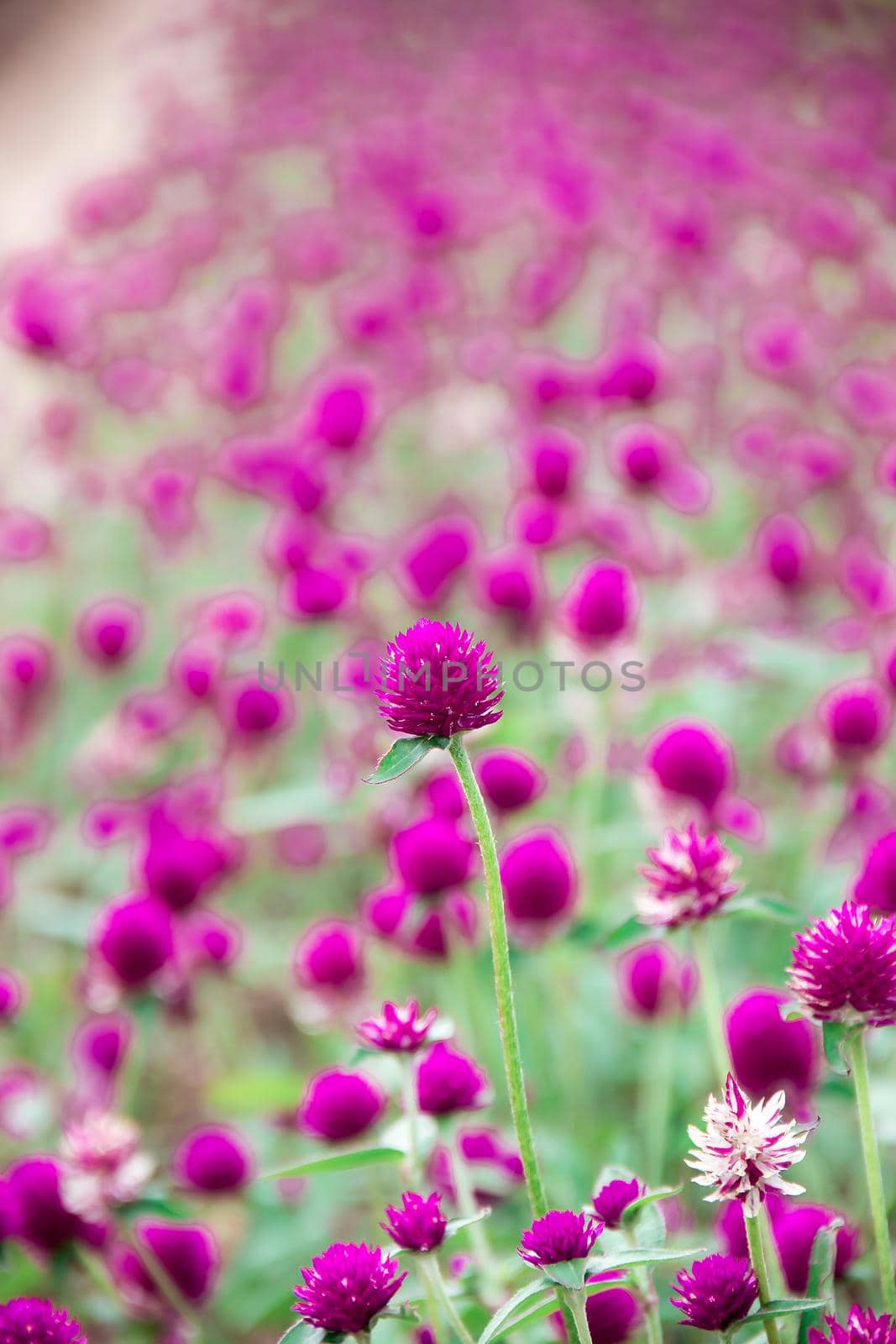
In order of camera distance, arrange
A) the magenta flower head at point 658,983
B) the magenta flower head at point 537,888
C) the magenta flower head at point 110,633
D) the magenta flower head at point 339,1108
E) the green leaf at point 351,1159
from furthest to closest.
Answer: the magenta flower head at point 110,633 < the magenta flower head at point 658,983 < the magenta flower head at point 537,888 < the magenta flower head at point 339,1108 < the green leaf at point 351,1159

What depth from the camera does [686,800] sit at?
0.95 m

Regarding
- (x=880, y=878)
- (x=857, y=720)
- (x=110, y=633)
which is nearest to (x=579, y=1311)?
(x=880, y=878)

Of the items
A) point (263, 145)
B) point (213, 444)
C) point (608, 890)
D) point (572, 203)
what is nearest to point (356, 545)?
point (608, 890)

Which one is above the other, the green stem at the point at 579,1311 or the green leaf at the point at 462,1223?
the green leaf at the point at 462,1223

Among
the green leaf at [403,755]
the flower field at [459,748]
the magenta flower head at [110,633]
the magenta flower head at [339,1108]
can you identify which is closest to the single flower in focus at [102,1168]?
the flower field at [459,748]

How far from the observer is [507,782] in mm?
1014

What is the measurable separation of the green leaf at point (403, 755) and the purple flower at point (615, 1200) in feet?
0.74

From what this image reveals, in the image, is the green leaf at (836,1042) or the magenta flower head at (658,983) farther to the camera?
the magenta flower head at (658,983)

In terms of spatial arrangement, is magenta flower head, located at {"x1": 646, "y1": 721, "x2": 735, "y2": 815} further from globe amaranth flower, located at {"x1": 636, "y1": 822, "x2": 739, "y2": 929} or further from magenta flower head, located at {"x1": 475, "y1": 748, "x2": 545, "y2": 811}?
globe amaranth flower, located at {"x1": 636, "y1": 822, "x2": 739, "y2": 929}

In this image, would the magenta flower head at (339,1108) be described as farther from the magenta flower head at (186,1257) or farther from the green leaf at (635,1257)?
the green leaf at (635,1257)

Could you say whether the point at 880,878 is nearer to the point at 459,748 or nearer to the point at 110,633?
the point at 459,748

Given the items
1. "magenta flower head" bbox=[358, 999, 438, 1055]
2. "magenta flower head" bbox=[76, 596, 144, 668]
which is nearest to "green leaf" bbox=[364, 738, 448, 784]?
"magenta flower head" bbox=[358, 999, 438, 1055]

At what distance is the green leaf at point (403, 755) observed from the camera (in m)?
0.51

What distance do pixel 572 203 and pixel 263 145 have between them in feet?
4.36
